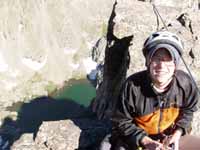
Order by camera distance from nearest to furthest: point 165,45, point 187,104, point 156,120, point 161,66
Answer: point 165,45 → point 161,66 → point 187,104 → point 156,120

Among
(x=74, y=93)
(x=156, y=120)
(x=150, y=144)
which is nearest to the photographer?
(x=150, y=144)

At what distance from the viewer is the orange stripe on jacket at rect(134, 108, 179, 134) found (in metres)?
8.95

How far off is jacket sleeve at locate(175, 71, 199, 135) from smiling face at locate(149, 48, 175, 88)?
63 cm

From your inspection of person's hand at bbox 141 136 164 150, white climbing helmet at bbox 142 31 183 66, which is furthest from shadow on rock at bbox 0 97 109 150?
white climbing helmet at bbox 142 31 183 66

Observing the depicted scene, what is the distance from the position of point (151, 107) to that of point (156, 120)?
1.10 feet

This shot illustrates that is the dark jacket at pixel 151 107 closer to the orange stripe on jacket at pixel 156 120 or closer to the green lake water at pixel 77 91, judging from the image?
the orange stripe on jacket at pixel 156 120

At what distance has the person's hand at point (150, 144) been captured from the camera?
27.0 ft

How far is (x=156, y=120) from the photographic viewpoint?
901cm

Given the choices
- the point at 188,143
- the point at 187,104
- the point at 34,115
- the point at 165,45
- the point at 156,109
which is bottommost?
the point at 34,115

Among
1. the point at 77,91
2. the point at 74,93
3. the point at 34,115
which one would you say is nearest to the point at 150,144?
the point at 34,115

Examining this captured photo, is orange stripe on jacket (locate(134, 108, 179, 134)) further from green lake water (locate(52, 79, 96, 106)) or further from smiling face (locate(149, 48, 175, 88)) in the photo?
green lake water (locate(52, 79, 96, 106))

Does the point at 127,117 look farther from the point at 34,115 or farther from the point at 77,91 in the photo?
the point at 77,91

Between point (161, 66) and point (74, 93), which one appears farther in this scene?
point (74, 93)

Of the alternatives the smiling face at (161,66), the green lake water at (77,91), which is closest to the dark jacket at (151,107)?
the smiling face at (161,66)
